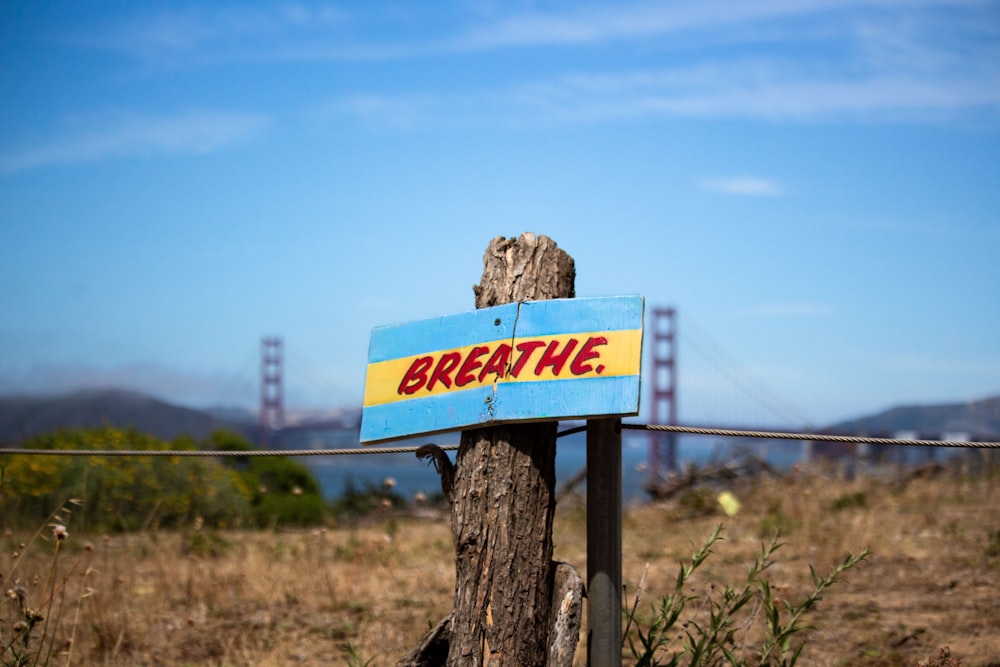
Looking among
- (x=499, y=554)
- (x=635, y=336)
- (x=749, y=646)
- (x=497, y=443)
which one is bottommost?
(x=749, y=646)

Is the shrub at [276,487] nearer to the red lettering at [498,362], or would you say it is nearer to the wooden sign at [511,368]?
the wooden sign at [511,368]

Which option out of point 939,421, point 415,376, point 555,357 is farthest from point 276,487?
point 939,421

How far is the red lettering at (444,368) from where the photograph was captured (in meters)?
2.25

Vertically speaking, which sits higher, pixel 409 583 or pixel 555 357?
pixel 555 357

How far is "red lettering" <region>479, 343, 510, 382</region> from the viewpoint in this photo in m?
2.17

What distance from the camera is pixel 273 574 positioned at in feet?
16.6

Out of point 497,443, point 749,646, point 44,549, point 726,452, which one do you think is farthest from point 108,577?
point 726,452

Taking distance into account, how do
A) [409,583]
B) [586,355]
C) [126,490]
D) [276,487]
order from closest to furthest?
[586,355], [409,583], [126,490], [276,487]

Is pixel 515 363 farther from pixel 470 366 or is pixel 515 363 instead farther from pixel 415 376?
pixel 415 376

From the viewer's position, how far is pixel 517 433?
2.18 metres

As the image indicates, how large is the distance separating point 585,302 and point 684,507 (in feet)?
19.2

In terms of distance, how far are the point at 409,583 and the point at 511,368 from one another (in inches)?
123

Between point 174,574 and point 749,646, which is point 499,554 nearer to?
point 749,646

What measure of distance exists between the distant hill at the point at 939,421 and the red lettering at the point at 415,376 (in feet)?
15.3
